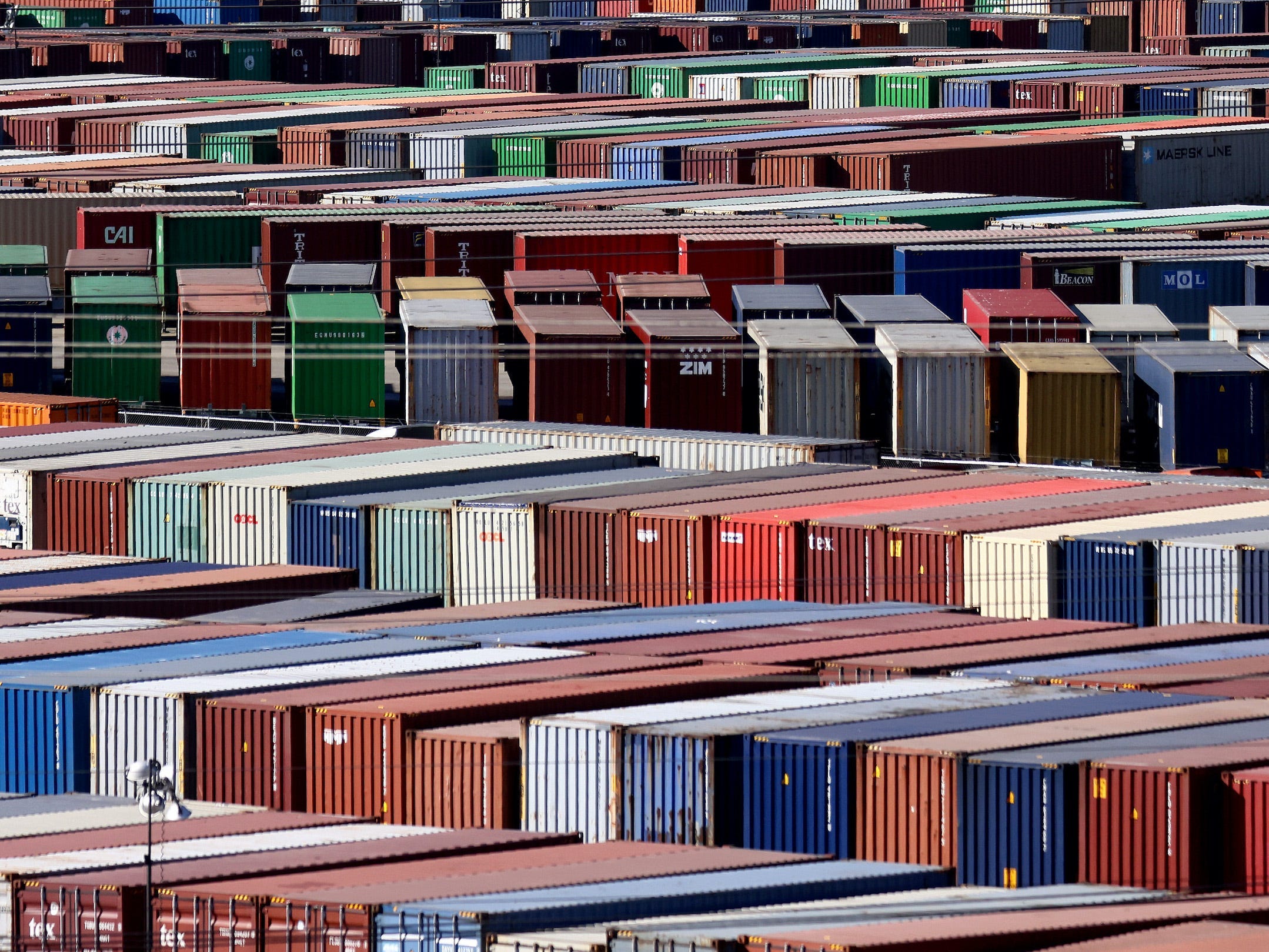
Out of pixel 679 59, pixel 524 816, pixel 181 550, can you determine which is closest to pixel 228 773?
pixel 524 816

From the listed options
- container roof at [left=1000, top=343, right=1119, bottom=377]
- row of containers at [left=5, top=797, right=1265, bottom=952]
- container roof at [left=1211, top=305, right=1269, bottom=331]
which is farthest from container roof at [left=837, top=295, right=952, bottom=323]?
row of containers at [left=5, top=797, right=1265, bottom=952]

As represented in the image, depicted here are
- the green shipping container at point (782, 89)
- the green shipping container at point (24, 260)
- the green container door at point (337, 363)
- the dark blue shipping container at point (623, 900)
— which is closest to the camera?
the dark blue shipping container at point (623, 900)

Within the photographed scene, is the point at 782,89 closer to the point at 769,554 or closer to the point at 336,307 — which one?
the point at 336,307

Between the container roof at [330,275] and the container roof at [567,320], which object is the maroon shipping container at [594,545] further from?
the container roof at [330,275]

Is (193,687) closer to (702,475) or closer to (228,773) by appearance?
(228,773)

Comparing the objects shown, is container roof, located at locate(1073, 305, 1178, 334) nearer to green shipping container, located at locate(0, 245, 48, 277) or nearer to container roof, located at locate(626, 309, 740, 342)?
container roof, located at locate(626, 309, 740, 342)

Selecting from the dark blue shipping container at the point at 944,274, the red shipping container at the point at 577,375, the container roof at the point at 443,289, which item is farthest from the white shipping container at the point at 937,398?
the container roof at the point at 443,289

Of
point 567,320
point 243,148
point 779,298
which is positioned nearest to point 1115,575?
point 779,298
